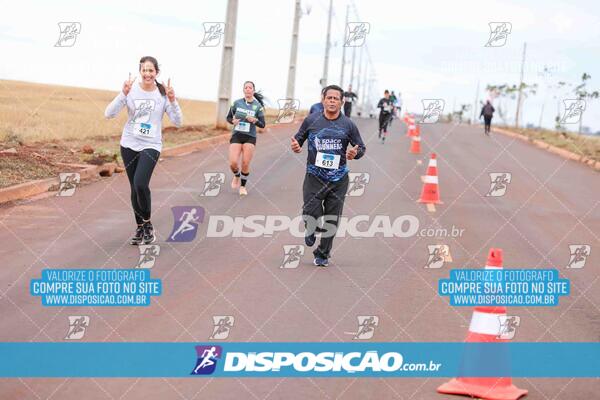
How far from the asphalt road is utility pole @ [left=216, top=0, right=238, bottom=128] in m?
12.1

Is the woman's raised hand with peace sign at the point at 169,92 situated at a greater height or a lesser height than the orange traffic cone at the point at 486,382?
greater

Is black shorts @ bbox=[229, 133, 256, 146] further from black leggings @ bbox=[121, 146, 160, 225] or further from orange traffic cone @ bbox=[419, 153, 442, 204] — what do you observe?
black leggings @ bbox=[121, 146, 160, 225]

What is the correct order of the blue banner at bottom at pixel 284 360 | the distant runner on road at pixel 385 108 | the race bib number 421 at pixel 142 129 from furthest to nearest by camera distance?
the distant runner on road at pixel 385 108 → the race bib number 421 at pixel 142 129 → the blue banner at bottom at pixel 284 360

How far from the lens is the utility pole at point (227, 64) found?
32.9 meters

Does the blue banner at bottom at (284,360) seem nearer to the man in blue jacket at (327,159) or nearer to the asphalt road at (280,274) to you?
the asphalt road at (280,274)

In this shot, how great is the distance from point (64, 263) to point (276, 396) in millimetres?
4880

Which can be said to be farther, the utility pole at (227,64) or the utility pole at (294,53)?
the utility pole at (294,53)

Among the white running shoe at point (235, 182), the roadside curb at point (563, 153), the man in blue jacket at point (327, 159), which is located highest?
the man in blue jacket at point (327, 159)

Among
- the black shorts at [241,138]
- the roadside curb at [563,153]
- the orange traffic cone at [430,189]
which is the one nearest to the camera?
the black shorts at [241,138]

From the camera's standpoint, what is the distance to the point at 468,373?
7094 millimetres

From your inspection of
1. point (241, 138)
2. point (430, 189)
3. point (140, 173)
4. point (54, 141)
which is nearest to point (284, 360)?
point (140, 173)

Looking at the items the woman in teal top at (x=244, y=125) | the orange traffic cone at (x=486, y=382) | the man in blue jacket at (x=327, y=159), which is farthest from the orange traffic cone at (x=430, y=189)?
the orange traffic cone at (x=486, y=382)

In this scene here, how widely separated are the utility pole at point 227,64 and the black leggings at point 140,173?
2088 centimetres

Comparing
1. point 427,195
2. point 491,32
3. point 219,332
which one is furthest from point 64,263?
point 491,32
